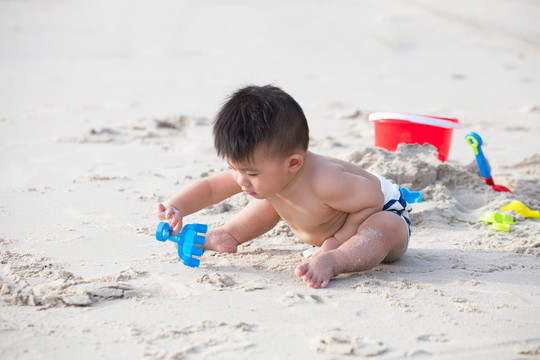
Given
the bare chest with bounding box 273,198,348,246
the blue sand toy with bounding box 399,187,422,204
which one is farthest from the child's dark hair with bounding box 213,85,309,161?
the blue sand toy with bounding box 399,187,422,204

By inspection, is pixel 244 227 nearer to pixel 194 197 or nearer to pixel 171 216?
pixel 194 197

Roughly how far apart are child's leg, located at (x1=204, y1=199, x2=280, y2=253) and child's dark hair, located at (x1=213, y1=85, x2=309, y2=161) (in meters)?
0.53

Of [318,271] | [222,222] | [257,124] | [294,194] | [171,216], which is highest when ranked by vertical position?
[257,124]

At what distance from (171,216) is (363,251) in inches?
30.9

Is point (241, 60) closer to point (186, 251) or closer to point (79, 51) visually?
point (79, 51)

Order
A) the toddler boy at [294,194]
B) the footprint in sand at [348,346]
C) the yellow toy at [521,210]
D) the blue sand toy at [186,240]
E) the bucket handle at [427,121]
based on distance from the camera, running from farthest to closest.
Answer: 1. the bucket handle at [427,121]
2. the yellow toy at [521,210]
3. the blue sand toy at [186,240]
4. the toddler boy at [294,194]
5. the footprint in sand at [348,346]

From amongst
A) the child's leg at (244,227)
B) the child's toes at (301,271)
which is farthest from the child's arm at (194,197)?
the child's toes at (301,271)

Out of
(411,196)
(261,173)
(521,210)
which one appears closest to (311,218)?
(261,173)

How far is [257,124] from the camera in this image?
230 centimetres

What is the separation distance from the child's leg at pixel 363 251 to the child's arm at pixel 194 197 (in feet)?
1.79

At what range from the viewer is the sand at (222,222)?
197 cm

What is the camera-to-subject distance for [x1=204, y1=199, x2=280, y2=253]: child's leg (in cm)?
284

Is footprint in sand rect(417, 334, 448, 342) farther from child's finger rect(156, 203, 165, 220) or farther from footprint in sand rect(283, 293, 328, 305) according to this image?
child's finger rect(156, 203, 165, 220)

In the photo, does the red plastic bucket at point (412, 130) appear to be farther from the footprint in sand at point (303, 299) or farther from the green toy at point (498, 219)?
the footprint in sand at point (303, 299)
